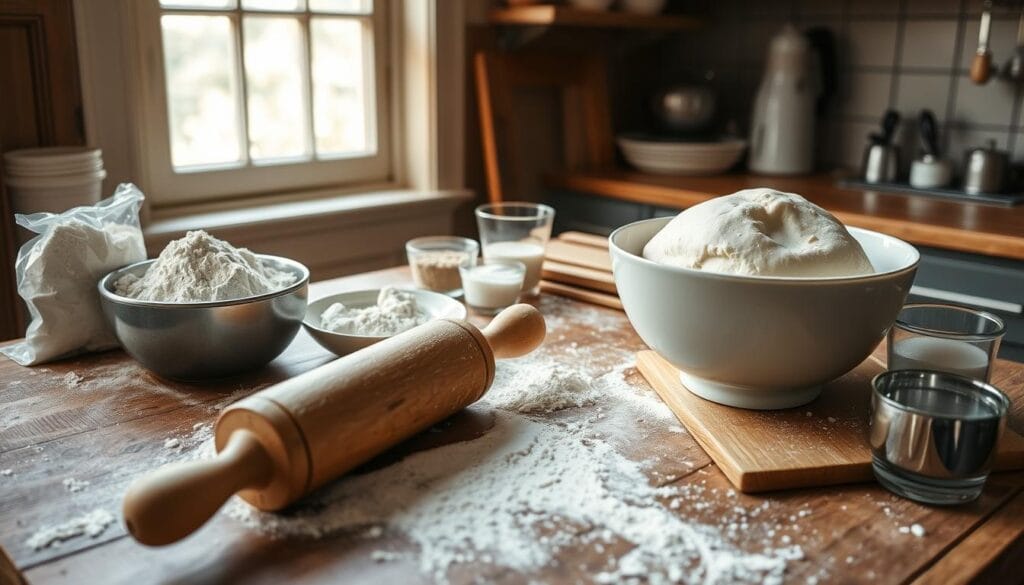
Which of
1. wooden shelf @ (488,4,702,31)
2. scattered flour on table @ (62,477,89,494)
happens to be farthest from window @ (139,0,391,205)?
scattered flour on table @ (62,477,89,494)

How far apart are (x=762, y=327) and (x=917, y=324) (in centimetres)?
21

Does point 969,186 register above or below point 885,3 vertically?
below

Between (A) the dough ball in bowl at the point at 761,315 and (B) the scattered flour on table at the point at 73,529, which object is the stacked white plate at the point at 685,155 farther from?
(B) the scattered flour on table at the point at 73,529

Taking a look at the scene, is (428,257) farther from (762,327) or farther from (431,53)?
(431,53)

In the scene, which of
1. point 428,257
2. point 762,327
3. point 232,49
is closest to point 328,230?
point 232,49

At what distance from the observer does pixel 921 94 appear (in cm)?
Result: 222

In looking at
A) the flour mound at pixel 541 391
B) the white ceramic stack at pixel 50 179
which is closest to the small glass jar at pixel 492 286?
the flour mound at pixel 541 391

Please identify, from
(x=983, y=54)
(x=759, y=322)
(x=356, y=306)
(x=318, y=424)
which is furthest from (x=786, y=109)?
(x=318, y=424)

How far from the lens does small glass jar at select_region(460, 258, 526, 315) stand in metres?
1.12

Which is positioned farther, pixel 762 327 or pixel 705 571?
pixel 762 327

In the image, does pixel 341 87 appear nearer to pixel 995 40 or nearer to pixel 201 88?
pixel 201 88

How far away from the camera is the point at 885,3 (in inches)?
87.9

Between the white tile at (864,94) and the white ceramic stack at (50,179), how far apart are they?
6.22ft

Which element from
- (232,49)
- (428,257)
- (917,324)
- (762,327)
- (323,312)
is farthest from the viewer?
(232,49)
